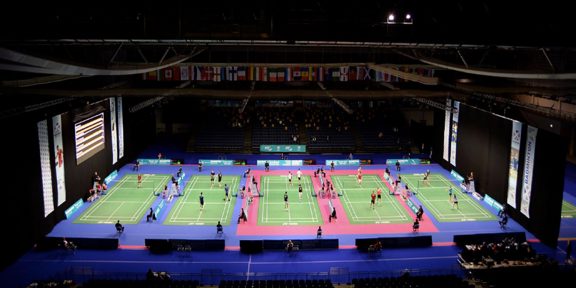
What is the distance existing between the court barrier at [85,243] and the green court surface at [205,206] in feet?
13.8

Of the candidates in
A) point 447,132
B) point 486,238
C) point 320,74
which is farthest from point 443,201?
point 320,74

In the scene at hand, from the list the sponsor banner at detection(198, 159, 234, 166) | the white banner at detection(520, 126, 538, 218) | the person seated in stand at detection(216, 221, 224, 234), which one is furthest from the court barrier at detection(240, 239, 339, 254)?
the sponsor banner at detection(198, 159, 234, 166)

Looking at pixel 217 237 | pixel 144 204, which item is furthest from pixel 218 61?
pixel 217 237

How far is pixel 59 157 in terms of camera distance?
29.5m

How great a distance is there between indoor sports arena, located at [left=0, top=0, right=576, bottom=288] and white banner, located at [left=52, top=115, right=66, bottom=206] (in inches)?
6.3

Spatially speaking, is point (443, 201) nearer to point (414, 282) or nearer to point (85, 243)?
point (414, 282)

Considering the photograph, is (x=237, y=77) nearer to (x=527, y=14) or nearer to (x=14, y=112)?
(x=14, y=112)

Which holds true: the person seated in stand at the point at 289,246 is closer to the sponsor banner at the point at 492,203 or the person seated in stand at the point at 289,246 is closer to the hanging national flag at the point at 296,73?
the sponsor banner at the point at 492,203

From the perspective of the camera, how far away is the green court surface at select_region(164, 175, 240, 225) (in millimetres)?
29812

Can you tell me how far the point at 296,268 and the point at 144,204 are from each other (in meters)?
13.8

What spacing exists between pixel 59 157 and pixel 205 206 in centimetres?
939

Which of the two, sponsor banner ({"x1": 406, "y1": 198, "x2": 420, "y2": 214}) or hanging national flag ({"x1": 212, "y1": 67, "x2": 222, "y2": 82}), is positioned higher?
hanging national flag ({"x1": 212, "y1": 67, "x2": 222, "y2": 82})

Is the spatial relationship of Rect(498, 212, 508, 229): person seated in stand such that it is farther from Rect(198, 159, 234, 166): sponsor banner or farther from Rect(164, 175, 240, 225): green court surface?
Rect(198, 159, 234, 166): sponsor banner

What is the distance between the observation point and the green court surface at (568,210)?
30891 millimetres
